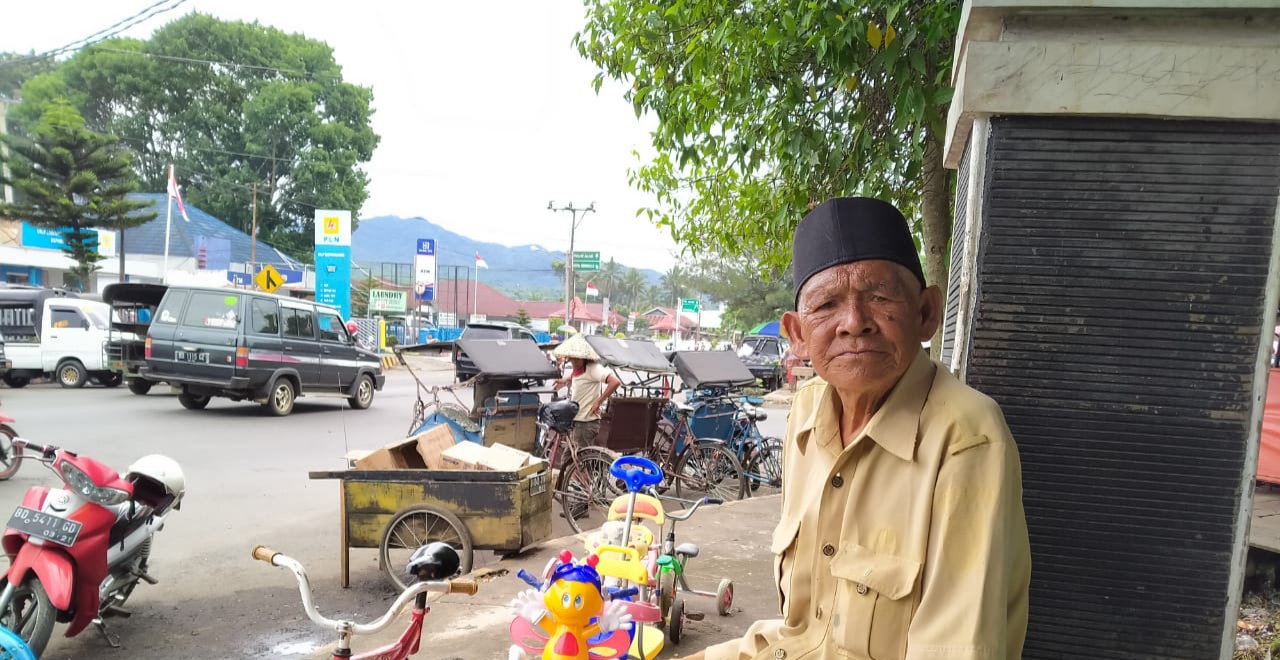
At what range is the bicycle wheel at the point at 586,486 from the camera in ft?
21.3

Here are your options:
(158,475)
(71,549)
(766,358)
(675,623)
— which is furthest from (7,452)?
(766,358)

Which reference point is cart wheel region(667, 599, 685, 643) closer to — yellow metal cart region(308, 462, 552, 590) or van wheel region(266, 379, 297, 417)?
yellow metal cart region(308, 462, 552, 590)

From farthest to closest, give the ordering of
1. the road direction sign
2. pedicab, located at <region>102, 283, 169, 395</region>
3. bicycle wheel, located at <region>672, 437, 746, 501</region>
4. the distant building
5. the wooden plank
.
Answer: the distant building < the road direction sign < pedicab, located at <region>102, 283, 169, 395</region> < bicycle wheel, located at <region>672, 437, 746, 501</region> < the wooden plank

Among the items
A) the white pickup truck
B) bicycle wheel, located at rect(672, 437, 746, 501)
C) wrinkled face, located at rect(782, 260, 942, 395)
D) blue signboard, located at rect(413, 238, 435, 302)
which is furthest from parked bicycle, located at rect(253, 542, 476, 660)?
blue signboard, located at rect(413, 238, 435, 302)

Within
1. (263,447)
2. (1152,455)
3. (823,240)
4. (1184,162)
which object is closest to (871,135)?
(1184,162)

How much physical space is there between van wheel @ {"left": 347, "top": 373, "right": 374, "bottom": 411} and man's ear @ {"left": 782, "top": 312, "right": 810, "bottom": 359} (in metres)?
13.5

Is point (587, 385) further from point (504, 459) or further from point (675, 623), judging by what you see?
point (675, 623)

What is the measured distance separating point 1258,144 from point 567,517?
214 inches

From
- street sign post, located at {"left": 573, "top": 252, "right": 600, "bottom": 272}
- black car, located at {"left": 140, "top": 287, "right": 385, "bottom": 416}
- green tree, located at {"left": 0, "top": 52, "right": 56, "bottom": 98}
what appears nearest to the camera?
black car, located at {"left": 140, "top": 287, "right": 385, "bottom": 416}

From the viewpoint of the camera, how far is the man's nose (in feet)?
4.63

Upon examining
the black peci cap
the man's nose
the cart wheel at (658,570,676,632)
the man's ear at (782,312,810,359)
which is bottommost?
the cart wheel at (658,570,676,632)

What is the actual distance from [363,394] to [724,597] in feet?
37.7

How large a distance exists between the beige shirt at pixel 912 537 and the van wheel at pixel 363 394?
13.6 meters

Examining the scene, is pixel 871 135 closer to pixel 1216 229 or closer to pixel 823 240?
pixel 1216 229
